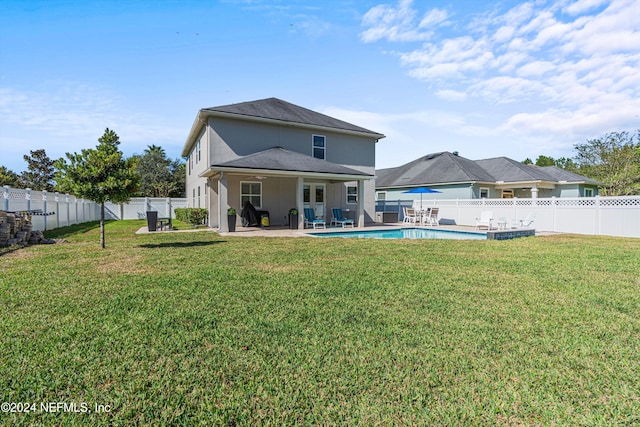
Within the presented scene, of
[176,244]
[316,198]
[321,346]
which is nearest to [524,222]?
[316,198]

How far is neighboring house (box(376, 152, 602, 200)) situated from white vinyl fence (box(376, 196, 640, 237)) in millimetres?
5214

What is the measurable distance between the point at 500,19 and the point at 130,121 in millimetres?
18441

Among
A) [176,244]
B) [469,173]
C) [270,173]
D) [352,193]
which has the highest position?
[469,173]

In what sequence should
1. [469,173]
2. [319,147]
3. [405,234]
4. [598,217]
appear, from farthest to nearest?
[469,173], [319,147], [405,234], [598,217]

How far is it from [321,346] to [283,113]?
16670mm

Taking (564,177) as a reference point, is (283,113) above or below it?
above

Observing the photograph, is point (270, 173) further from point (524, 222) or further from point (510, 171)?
point (510, 171)

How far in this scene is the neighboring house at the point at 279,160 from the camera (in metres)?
14.7

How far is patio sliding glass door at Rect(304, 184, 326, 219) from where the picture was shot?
17.9 meters

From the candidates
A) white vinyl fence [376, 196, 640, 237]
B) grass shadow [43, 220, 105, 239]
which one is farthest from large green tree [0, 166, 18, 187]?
white vinyl fence [376, 196, 640, 237]

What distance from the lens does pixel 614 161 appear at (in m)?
32.8

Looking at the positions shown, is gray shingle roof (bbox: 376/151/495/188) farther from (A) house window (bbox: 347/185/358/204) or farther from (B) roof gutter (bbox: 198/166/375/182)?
(B) roof gutter (bbox: 198/166/375/182)

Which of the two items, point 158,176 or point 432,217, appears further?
point 158,176

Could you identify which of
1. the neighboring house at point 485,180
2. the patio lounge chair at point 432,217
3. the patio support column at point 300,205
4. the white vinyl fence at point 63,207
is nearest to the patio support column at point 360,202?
the patio support column at point 300,205
